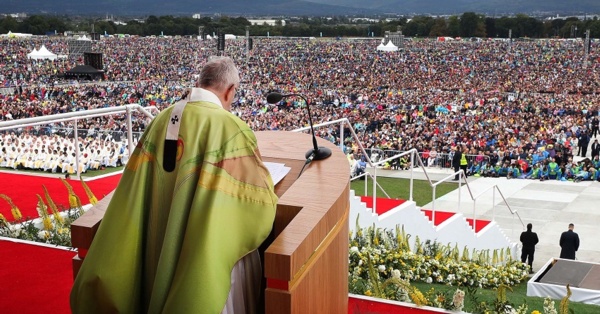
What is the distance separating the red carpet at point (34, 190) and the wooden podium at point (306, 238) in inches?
133

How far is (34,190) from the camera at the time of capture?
612 cm

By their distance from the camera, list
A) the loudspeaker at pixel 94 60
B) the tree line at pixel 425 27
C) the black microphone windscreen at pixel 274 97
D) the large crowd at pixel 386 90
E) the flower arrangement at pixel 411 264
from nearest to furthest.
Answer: the black microphone windscreen at pixel 274 97 → the flower arrangement at pixel 411 264 → the large crowd at pixel 386 90 → the loudspeaker at pixel 94 60 → the tree line at pixel 425 27

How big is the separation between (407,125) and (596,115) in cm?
774

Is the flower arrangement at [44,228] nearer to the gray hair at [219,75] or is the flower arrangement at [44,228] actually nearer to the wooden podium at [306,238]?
the wooden podium at [306,238]

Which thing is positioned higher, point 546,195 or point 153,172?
point 153,172

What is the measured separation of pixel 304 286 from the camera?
5.67ft

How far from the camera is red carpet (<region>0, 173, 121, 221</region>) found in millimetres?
5469

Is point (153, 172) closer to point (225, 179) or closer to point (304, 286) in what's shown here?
point (225, 179)

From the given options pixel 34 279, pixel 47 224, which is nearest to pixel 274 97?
pixel 34 279

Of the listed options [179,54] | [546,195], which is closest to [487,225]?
[546,195]

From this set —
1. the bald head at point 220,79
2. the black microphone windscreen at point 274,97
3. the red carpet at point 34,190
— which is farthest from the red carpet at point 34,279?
the bald head at point 220,79

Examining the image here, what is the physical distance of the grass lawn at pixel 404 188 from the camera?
1503 cm

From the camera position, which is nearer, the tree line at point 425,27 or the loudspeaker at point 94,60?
the loudspeaker at point 94,60

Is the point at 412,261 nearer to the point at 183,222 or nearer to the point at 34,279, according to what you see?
the point at 34,279
